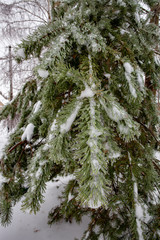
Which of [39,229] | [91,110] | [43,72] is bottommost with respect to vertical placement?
[39,229]

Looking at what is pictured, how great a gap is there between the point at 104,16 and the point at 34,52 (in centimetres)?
43

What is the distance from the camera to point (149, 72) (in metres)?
0.79

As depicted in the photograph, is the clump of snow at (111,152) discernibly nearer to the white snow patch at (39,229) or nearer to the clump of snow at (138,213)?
the clump of snow at (138,213)

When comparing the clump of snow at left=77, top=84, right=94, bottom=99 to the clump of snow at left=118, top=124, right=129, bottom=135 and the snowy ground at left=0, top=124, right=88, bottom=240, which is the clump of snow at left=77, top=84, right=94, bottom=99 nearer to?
the clump of snow at left=118, top=124, right=129, bottom=135

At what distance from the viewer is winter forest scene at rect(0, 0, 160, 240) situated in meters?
0.39

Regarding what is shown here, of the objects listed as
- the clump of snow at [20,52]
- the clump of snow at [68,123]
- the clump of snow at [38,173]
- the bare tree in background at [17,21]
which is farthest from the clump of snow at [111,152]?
the bare tree in background at [17,21]

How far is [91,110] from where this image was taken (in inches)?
14.9

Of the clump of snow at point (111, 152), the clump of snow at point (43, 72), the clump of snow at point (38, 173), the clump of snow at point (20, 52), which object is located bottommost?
the clump of snow at point (111, 152)

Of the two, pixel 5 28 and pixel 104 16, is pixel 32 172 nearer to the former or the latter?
pixel 104 16

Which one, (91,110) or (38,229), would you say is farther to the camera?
(38,229)

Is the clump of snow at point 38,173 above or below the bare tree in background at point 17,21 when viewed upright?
below

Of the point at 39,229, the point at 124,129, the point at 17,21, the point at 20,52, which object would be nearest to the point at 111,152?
the point at 124,129

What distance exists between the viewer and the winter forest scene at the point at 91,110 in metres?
0.39

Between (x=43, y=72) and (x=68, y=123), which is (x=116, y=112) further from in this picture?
(x=43, y=72)
